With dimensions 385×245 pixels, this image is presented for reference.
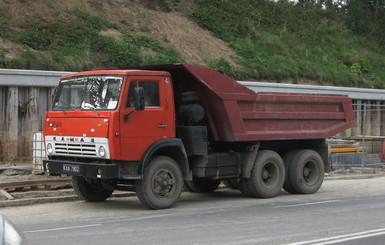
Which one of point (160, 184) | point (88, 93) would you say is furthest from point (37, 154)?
point (160, 184)

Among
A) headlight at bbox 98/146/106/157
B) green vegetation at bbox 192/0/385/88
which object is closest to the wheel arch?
headlight at bbox 98/146/106/157

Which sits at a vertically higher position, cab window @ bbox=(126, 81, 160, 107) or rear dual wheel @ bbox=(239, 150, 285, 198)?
cab window @ bbox=(126, 81, 160, 107)

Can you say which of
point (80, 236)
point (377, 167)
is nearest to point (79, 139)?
point (80, 236)

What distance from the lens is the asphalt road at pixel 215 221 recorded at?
8.84m

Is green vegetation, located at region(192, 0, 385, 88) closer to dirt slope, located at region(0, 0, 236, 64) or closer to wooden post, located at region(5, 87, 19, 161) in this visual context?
dirt slope, located at region(0, 0, 236, 64)

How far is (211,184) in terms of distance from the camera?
15.3m

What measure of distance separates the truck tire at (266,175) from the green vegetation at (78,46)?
8593 mm

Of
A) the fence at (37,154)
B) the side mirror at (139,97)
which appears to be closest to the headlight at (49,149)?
the side mirror at (139,97)

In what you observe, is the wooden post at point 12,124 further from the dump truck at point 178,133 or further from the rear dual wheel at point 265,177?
the rear dual wheel at point 265,177

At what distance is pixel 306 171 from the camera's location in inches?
603

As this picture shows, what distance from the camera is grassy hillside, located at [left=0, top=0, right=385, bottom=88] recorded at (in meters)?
21.5

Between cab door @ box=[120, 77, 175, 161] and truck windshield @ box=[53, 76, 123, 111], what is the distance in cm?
30

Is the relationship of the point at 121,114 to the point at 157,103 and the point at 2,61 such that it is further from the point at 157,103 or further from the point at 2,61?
the point at 2,61

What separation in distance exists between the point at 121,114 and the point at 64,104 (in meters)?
1.60
